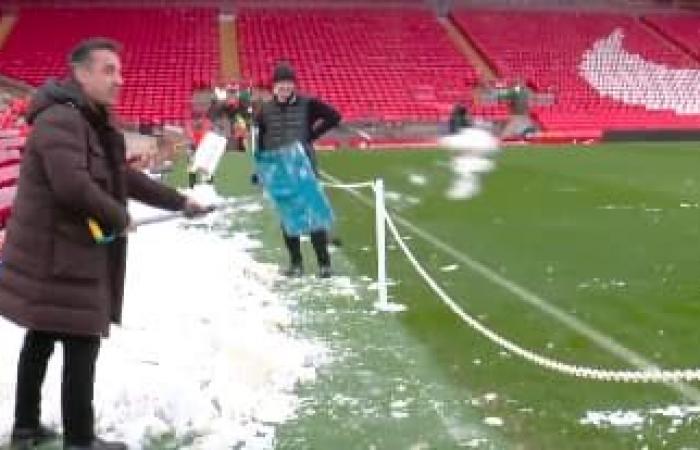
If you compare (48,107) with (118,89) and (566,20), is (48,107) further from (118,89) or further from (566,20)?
(566,20)

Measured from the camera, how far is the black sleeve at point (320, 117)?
940 cm

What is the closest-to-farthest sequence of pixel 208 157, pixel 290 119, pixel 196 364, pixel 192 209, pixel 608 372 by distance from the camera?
1. pixel 192 209
2. pixel 608 372
3. pixel 196 364
4. pixel 208 157
5. pixel 290 119

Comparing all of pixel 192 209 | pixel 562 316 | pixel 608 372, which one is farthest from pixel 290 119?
pixel 608 372

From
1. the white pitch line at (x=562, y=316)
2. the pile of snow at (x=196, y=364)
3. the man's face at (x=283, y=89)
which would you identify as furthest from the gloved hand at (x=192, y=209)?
the man's face at (x=283, y=89)

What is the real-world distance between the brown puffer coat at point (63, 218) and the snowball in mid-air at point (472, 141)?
22.8m

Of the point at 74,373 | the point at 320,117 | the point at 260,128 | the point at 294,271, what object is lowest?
the point at 294,271

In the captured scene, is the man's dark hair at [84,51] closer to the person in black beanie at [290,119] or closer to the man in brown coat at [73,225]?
the man in brown coat at [73,225]

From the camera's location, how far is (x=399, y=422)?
16.1 ft

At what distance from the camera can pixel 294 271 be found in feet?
29.5

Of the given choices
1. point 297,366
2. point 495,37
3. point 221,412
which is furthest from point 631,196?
point 495,37

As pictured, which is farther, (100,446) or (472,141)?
(472,141)

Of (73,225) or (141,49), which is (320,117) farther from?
(141,49)

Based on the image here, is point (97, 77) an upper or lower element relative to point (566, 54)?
upper

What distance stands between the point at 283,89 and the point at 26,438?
514cm
